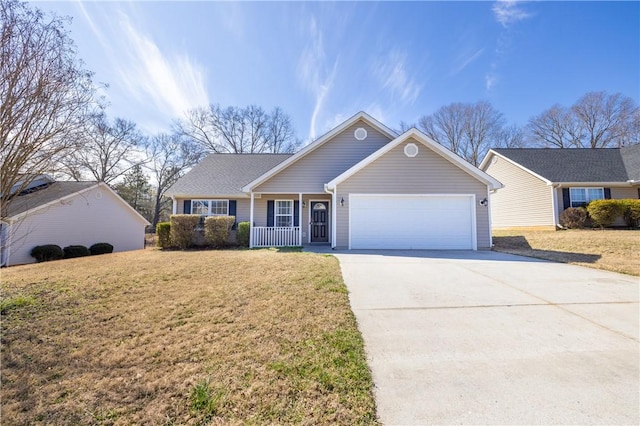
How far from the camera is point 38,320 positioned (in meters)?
3.79

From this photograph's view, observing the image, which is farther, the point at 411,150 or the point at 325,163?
the point at 325,163

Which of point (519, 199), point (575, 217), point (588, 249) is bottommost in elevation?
point (588, 249)

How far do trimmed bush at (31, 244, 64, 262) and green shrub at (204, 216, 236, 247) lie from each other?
23.8 ft

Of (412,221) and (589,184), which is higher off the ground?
(589,184)

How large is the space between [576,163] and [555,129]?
19.2 meters

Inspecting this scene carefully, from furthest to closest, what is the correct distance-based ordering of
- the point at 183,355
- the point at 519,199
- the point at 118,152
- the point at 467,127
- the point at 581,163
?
the point at 467,127 < the point at 118,152 < the point at 519,199 < the point at 581,163 < the point at 183,355

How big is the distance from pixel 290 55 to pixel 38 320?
12346 millimetres

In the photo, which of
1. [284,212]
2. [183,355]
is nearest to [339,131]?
[284,212]

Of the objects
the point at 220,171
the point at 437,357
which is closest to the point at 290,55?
the point at 220,171

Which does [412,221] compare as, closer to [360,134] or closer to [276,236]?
[360,134]

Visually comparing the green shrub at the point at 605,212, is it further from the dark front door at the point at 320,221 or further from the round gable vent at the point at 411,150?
the dark front door at the point at 320,221

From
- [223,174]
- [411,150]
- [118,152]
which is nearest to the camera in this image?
[411,150]

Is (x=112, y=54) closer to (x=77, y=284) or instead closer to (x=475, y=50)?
(x=77, y=284)

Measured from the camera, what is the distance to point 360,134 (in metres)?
13.5
